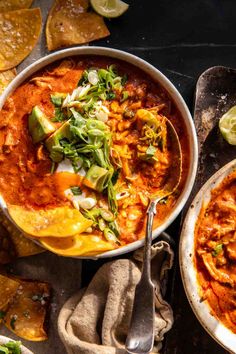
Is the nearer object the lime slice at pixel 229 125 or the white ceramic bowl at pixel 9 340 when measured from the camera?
the white ceramic bowl at pixel 9 340

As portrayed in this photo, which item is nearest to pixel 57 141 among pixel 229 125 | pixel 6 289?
pixel 6 289

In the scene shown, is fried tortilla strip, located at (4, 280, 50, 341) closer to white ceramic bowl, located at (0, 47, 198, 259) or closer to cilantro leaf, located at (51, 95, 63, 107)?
white ceramic bowl, located at (0, 47, 198, 259)

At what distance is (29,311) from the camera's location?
13.0ft

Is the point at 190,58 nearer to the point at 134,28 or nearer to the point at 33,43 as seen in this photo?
the point at 134,28

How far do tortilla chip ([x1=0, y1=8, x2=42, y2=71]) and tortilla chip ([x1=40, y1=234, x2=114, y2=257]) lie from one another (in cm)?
111

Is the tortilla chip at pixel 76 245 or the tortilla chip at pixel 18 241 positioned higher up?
the tortilla chip at pixel 76 245

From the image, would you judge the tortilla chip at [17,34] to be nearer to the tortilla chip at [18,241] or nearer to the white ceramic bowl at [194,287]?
the tortilla chip at [18,241]

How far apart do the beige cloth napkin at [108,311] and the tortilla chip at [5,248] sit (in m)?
0.43

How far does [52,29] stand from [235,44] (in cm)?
114

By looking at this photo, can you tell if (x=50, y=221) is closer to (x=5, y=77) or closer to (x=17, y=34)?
(x=5, y=77)

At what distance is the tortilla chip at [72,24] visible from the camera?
403 cm

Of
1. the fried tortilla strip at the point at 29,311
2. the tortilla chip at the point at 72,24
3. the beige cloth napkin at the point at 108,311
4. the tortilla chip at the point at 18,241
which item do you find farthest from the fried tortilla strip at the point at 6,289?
the tortilla chip at the point at 72,24

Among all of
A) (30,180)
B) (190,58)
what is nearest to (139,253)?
(30,180)

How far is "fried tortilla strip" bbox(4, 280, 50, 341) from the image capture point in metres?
3.92
